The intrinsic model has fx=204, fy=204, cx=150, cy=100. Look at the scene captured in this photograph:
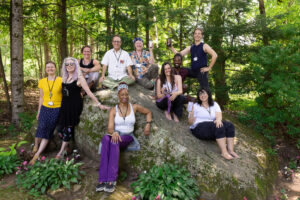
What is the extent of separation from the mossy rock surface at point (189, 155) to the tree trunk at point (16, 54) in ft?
11.6

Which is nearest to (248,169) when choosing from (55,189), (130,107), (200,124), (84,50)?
(200,124)

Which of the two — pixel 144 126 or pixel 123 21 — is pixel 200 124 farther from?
pixel 123 21

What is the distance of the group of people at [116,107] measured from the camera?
4.10 m

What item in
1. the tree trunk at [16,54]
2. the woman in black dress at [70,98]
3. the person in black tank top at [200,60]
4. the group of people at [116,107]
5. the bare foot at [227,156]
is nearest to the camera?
the group of people at [116,107]

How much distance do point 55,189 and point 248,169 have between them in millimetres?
3887

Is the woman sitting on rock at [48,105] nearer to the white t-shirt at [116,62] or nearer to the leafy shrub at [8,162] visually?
the leafy shrub at [8,162]

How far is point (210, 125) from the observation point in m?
4.48

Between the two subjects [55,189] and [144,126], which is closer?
[55,189]

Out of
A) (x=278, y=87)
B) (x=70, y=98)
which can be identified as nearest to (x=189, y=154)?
(x=70, y=98)

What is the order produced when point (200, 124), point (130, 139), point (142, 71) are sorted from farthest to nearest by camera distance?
point (142, 71) → point (200, 124) → point (130, 139)

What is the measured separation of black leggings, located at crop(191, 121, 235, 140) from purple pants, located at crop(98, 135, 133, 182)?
6.26ft

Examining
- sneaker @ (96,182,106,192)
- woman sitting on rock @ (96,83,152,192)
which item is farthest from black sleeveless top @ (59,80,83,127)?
sneaker @ (96,182,106,192)

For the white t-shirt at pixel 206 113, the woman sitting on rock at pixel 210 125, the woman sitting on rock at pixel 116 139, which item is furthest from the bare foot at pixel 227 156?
the woman sitting on rock at pixel 116 139

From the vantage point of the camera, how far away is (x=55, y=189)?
3840mm
